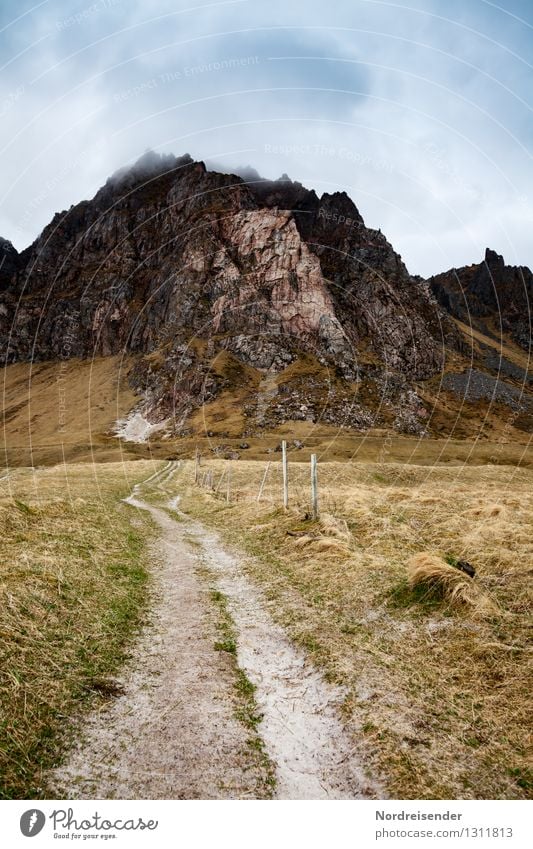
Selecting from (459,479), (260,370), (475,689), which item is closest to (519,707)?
(475,689)

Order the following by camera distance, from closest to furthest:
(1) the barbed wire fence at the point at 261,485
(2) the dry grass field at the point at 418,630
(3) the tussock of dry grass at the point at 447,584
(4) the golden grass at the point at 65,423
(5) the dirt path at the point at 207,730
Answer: (5) the dirt path at the point at 207,730, (2) the dry grass field at the point at 418,630, (3) the tussock of dry grass at the point at 447,584, (1) the barbed wire fence at the point at 261,485, (4) the golden grass at the point at 65,423

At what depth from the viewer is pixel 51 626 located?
7082mm

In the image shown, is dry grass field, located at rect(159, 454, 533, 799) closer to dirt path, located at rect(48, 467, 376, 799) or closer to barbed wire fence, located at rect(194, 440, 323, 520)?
dirt path, located at rect(48, 467, 376, 799)

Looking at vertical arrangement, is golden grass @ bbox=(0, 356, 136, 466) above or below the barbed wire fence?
above

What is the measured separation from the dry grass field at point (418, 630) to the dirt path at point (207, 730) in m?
0.40

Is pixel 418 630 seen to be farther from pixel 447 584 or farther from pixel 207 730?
pixel 207 730

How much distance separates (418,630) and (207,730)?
427 cm

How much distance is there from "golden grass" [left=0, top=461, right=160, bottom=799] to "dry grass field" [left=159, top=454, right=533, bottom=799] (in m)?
3.23

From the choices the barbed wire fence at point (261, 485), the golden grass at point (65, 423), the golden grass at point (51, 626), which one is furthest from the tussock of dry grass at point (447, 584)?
the golden grass at point (65, 423)

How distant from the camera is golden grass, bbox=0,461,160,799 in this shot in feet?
14.6

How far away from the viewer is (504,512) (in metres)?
15.9

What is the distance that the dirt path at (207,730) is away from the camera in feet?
13.3

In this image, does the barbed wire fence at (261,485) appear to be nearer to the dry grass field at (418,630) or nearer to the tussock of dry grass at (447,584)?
the dry grass field at (418,630)

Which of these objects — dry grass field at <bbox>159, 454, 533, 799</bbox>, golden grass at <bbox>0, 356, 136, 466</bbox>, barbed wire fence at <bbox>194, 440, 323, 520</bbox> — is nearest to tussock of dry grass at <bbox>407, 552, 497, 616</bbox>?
dry grass field at <bbox>159, 454, 533, 799</bbox>
